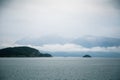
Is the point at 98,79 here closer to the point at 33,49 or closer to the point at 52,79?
the point at 52,79

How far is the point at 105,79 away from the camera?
30797 mm

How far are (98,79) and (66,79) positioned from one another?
5.51 meters

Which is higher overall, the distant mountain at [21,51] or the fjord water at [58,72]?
Answer: the distant mountain at [21,51]

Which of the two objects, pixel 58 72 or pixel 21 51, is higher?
pixel 21 51

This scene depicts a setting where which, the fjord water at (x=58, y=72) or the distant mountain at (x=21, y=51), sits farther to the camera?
the distant mountain at (x=21, y=51)

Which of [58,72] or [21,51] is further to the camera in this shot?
[21,51]

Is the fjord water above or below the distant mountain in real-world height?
below

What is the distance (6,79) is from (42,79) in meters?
5.89

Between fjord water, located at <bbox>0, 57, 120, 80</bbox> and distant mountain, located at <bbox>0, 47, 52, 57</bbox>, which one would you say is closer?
fjord water, located at <bbox>0, 57, 120, 80</bbox>

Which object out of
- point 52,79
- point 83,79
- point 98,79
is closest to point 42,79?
point 52,79

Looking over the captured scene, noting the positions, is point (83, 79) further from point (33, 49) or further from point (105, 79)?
point (33, 49)

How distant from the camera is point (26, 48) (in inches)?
5876

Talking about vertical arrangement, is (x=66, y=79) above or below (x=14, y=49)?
below

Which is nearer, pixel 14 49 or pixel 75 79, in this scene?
pixel 75 79
